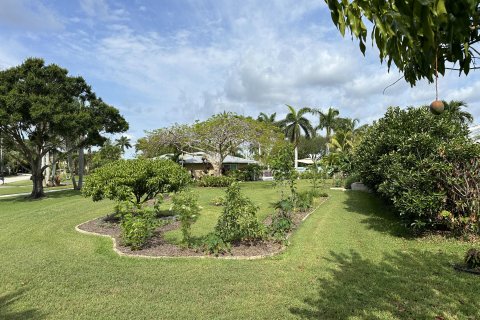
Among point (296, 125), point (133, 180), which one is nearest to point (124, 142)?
point (296, 125)

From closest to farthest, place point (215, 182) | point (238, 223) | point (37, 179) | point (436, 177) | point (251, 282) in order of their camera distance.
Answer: point (251, 282), point (238, 223), point (436, 177), point (37, 179), point (215, 182)

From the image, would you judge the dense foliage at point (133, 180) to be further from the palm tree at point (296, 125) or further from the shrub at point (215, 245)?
the palm tree at point (296, 125)

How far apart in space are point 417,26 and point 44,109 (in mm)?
22051

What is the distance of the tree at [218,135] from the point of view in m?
28.8

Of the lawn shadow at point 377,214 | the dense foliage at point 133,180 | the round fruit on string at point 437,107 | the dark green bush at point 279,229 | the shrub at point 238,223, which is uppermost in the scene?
the round fruit on string at point 437,107

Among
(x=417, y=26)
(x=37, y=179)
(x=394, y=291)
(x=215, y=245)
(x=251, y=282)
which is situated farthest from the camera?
(x=37, y=179)

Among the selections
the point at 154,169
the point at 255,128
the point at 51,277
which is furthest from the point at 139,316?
the point at 255,128

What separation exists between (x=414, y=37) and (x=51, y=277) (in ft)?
21.5

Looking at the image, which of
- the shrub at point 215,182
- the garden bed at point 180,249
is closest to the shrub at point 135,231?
the garden bed at point 180,249

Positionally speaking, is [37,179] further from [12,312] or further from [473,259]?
[473,259]

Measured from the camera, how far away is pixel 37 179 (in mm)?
23031

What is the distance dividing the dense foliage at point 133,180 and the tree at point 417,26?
913 cm

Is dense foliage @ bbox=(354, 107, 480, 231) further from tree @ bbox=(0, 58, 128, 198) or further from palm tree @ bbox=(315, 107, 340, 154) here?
palm tree @ bbox=(315, 107, 340, 154)

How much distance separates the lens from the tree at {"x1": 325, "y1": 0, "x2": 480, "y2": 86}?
1.48 m
